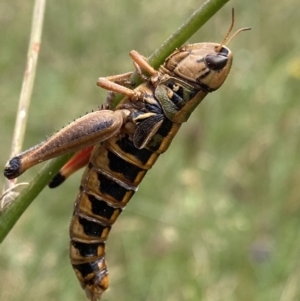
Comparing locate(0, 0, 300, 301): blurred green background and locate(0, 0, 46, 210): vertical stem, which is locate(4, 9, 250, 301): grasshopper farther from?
locate(0, 0, 300, 301): blurred green background

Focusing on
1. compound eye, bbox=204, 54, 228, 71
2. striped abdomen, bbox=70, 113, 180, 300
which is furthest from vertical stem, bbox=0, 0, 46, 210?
compound eye, bbox=204, 54, 228, 71

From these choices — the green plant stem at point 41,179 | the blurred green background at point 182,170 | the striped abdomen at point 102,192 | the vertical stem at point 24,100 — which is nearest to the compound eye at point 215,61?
the striped abdomen at point 102,192

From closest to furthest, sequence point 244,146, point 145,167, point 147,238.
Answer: point 145,167, point 147,238, point 244,146

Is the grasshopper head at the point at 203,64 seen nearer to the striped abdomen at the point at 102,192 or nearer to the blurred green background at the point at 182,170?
the striped abdomen at the point at 102,192

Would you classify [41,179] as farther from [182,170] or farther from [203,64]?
[182,170]

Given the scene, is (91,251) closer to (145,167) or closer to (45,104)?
(145,167)

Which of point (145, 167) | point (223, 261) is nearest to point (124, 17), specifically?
point (223, 261)
